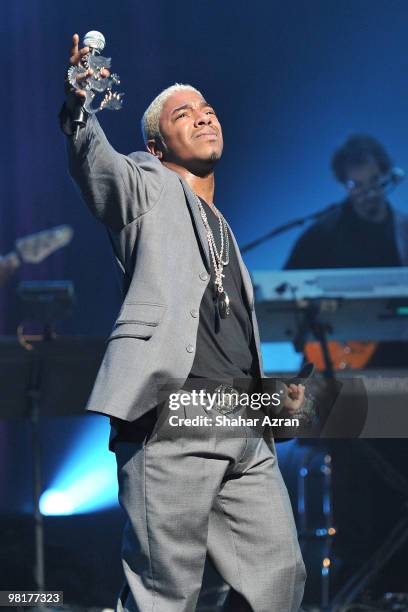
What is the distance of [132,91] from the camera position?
198 inches

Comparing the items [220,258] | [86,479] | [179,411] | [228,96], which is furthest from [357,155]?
[179,411]

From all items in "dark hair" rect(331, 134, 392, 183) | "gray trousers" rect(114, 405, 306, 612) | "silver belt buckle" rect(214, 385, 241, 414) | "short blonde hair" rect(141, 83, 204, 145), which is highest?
"dark hair" rect(331, 134, 392, 183)

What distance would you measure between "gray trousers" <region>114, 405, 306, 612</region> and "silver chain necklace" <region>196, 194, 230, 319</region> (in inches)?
11.3

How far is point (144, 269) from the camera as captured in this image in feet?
7.39

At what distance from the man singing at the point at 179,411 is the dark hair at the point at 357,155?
2790 millimetres

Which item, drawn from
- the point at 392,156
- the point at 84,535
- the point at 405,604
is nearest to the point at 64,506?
the point at 84,535

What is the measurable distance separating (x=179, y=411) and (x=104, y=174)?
559 mm

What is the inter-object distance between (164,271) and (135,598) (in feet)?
2.42

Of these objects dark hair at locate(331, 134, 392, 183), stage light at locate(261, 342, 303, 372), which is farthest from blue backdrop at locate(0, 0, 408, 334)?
stage light at locate(261, 342, 303, 372)

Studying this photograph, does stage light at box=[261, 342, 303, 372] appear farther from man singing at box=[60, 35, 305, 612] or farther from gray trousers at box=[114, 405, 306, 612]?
gray trousers at box=[114, 405, 306, 612]

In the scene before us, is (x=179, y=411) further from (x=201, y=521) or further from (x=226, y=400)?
(x=201, y=521)

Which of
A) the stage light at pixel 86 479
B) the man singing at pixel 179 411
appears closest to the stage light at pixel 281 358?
the stage light at pixel 86 479

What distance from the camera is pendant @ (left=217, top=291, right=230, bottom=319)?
235cm

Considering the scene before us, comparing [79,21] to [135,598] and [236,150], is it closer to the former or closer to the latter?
[236,150]
